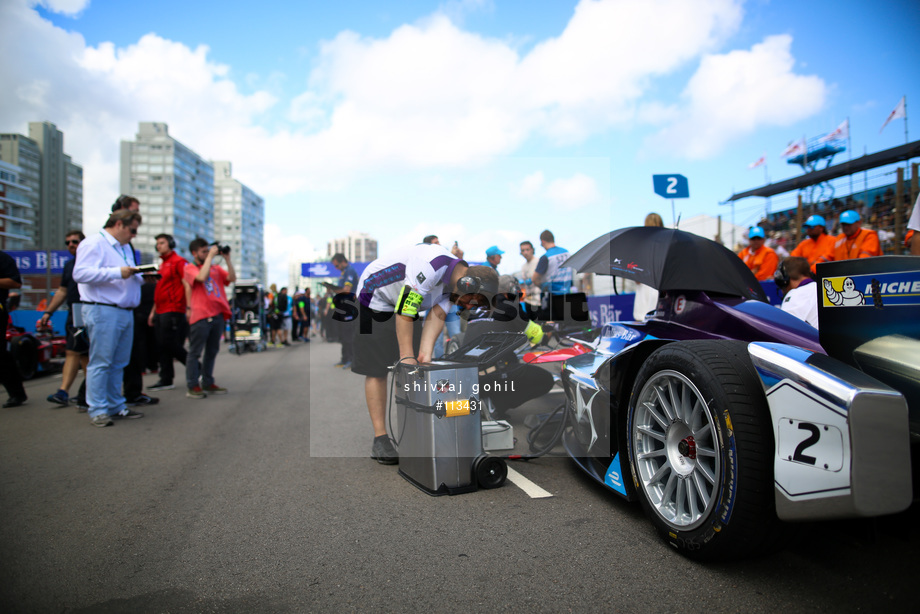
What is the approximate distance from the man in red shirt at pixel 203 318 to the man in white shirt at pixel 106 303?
4.16 ft

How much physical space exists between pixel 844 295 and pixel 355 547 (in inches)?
88.7

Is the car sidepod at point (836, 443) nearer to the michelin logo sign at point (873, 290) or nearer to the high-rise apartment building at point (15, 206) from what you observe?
the michelin logo sign at point (873, 290)

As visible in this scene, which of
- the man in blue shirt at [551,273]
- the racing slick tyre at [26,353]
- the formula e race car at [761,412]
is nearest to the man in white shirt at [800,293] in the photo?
the formula e race car at [761,412]

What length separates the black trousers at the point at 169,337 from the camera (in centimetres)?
661

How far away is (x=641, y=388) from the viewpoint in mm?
2287

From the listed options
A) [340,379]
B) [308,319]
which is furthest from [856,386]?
[308,319]

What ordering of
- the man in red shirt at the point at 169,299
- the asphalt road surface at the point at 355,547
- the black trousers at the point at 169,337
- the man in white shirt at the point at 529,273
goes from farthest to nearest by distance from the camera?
the man in white shirt at the point at 529,273, the black trousers at the point at 169,337, the man in red shirt at the point at 169,299, the asphalt road surface at the point at 355,547

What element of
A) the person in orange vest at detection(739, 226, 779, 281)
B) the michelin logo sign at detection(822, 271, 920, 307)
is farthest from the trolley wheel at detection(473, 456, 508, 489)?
the person in orange vest at detection(739, 226, 779, 281)

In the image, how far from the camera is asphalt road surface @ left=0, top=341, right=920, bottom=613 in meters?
1.76

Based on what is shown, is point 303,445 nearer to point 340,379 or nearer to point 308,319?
point 340,379

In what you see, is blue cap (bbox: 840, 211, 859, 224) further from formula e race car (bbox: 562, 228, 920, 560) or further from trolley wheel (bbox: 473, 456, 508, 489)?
trolley wheel (bbox: 473, 456, 508, 489)

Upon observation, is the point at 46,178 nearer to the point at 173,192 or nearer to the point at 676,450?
the point at 173,192

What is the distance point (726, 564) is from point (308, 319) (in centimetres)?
1720

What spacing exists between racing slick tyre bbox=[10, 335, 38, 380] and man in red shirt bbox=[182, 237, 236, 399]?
3815 millimetres
